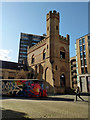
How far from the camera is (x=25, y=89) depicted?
17281 mm

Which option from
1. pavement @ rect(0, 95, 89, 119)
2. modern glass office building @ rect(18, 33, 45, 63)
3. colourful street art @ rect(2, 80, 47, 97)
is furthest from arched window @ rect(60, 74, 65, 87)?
modern glass office building @ rect(18, 33, 45, 63)

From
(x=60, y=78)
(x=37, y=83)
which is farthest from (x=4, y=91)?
(x=60, y=78)

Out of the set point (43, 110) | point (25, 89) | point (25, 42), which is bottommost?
point (25, 89)

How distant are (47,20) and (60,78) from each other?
15808 mm

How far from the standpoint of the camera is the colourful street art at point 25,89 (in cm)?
1708

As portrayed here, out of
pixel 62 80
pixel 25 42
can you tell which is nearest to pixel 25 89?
pixel 62 80

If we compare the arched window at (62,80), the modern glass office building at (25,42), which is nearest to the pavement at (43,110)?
the arched window at (62,80)

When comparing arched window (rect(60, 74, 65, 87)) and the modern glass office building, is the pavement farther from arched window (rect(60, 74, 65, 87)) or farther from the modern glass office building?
the modern glass office building

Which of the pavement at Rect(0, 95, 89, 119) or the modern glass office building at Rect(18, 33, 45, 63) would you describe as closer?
the pavement at Rect(0, 95, 89, 119)

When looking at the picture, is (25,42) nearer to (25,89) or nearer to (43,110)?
(25,89)

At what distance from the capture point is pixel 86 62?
41969 millimetres

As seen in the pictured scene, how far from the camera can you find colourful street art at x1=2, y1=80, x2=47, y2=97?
17.1 m

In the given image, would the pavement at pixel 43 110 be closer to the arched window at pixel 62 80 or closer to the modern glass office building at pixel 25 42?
the arched window at pixel 62 80

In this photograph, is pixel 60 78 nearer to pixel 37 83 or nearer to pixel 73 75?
pixel 37 83
